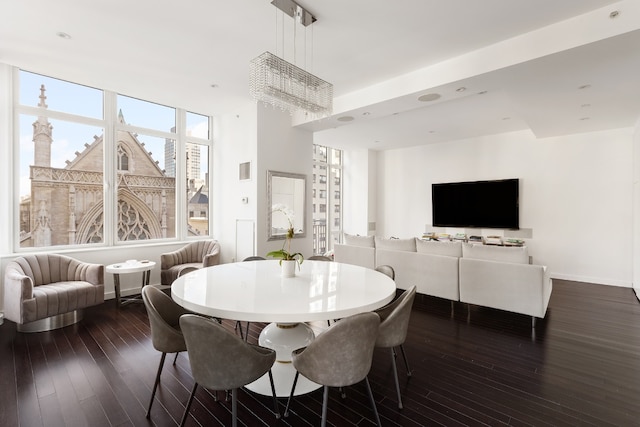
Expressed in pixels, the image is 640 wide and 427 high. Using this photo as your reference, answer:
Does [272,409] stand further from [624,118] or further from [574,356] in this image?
[624,118]

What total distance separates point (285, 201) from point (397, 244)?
2.03 m

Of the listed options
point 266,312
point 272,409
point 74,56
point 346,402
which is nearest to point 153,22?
point 74,56

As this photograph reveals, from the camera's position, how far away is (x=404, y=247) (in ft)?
15.4

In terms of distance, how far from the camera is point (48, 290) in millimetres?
3352

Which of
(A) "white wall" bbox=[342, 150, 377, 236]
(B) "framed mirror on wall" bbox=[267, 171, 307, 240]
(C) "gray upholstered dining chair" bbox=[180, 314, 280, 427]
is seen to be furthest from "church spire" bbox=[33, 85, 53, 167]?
(A) "white wall" bbox=[342, 150, 377, 236]

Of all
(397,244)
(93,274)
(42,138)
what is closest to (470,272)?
(397,244)

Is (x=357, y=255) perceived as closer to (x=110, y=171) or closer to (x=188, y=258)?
(x=188, y=258)

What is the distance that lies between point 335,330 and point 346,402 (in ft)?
3.03

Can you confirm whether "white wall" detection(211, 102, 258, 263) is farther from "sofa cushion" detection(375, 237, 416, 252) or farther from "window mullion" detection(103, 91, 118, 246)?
"sofa cushion" detection(375, 237, 416, 252)

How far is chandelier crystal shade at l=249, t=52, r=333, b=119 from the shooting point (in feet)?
9.00

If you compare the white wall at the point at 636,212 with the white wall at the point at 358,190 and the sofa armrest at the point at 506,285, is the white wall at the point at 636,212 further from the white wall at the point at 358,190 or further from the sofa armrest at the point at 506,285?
the white wall at the point at 358,190

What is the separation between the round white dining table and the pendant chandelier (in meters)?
1.66

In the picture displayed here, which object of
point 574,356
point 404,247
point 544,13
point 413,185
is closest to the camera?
point 544,13

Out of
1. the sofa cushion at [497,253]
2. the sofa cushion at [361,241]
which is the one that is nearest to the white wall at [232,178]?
the sofa cushion at [361,241]
